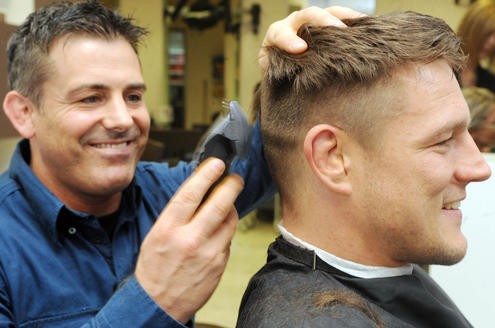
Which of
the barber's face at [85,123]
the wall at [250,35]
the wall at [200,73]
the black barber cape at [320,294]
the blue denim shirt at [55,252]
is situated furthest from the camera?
the wall at [200,73]

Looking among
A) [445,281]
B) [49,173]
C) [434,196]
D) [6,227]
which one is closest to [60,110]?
[49,173]

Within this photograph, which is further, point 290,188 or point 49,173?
point 49,173

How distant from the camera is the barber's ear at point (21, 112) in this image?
4.69 ft

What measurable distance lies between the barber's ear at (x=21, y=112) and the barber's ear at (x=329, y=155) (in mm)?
831

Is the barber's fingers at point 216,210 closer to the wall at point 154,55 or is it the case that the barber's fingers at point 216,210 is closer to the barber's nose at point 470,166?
the barber's nose at point 470,166

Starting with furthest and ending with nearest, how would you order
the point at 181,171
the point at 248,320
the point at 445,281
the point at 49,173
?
the point at 181,171 → the point at 445,281 → the point at 49,173 → the point at 248,320

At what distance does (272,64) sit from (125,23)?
1.94 feet

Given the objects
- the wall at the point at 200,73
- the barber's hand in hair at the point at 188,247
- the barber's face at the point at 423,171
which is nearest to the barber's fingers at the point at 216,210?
the barber's hand in hair at the point at 188,247

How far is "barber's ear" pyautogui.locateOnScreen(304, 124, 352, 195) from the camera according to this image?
1028mm

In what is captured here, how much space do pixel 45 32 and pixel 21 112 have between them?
24 centimetres

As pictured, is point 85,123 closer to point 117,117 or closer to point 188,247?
point 117,117

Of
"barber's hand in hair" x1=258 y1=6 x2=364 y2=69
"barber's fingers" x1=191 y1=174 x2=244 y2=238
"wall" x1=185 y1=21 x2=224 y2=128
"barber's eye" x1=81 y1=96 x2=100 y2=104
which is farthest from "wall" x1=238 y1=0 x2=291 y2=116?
"wall" x1=185 y1=21 x2=224 y2=128

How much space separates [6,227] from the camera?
50.2 inches

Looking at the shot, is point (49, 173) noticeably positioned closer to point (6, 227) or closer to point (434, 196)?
point (6, 227)
